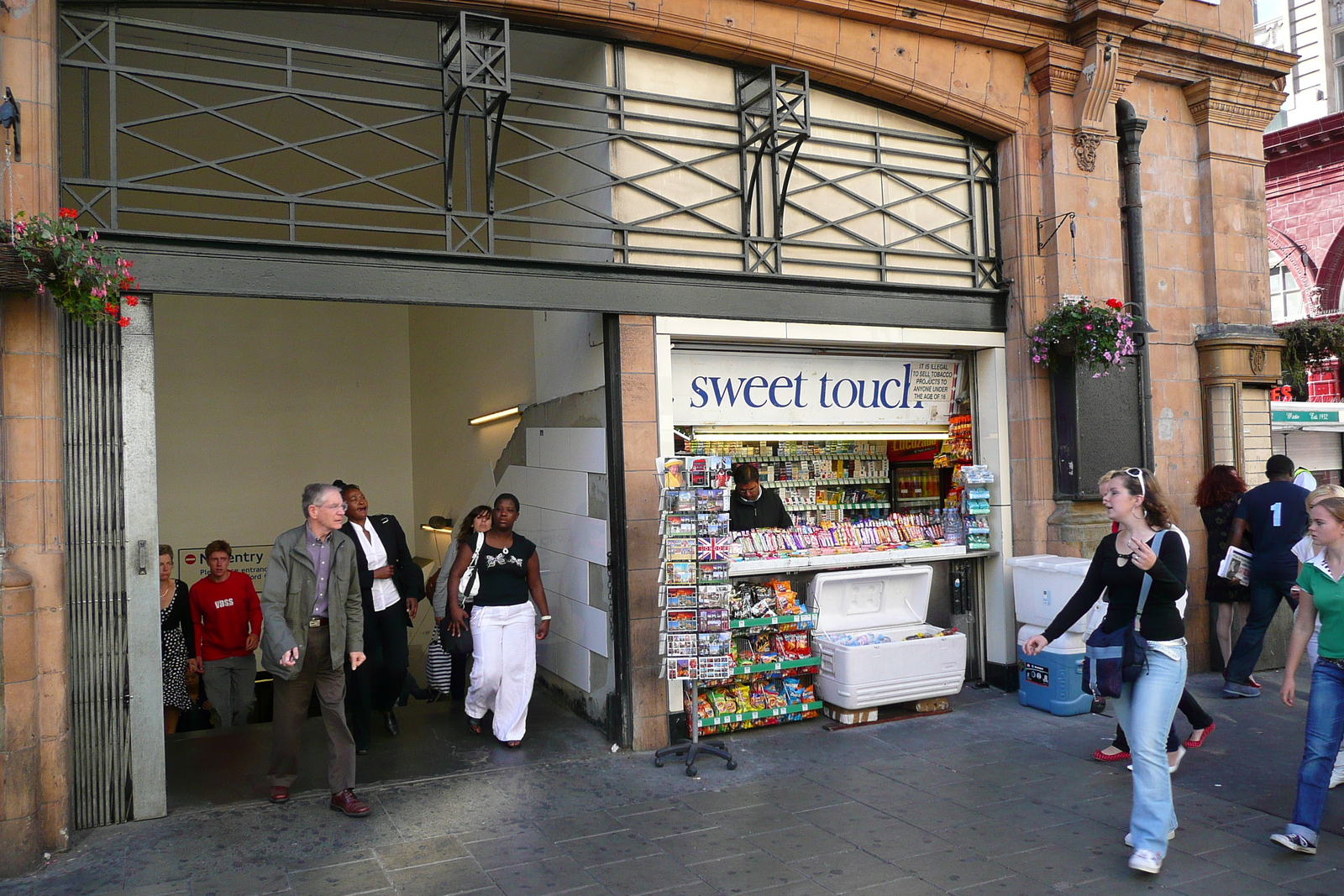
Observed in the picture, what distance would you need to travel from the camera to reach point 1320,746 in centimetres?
462

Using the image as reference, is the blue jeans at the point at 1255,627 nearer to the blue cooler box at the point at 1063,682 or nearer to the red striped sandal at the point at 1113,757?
the blue cooler box at the point at 1063,682

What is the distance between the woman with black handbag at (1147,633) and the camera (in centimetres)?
443

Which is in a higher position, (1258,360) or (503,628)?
(1258,360)

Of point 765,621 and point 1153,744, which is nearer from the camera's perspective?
point 1153,744

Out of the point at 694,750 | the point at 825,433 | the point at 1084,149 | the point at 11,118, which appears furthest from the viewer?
the point at 1084,149

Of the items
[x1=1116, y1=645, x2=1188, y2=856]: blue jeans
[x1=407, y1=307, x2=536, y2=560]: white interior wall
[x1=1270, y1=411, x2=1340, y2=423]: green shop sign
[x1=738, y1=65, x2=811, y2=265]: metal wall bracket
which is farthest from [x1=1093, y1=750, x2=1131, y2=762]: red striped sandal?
[x1=1270, y1=411, x2=1340, y2=423]: green shop sign

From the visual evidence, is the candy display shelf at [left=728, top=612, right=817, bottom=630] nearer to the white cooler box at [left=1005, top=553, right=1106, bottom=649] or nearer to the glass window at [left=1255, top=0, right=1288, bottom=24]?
the white cooler box at [left=1005, top=553, right=1106, bottom=649]

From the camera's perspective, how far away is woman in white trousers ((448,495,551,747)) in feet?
22.5

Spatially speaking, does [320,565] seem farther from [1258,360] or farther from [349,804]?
[1258,360]

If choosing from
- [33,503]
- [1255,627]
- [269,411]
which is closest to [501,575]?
[33,503]

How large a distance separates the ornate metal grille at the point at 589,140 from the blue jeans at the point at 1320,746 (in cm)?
424

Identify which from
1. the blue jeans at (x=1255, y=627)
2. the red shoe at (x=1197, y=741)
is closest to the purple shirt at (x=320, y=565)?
the red shoe at (x=1197, y=741)

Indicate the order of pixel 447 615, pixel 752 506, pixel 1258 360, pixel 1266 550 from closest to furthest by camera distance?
pixel 752 506
pixel 1266 550
pixel 447 615
pixel 1258 360

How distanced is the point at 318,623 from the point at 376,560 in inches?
61.4
